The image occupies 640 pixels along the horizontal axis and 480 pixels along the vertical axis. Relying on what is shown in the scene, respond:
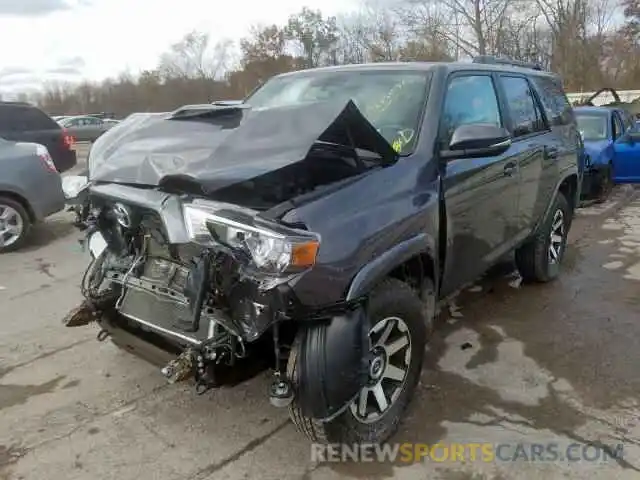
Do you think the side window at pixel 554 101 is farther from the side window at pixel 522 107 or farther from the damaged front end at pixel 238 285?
the damaged front end at pixel 238 285

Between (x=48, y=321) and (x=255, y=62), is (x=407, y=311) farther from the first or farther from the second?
(x=255, y=62)

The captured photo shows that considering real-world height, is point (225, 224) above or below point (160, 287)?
above

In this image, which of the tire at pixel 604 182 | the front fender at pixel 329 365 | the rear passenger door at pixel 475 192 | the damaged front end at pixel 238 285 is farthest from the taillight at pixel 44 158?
the tire at pixel 604 182

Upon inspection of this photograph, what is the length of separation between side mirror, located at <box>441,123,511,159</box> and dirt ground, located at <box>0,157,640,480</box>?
4.54ft

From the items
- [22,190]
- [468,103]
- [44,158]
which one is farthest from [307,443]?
[44,158]

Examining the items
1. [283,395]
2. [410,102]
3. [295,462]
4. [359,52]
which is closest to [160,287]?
[283,395]

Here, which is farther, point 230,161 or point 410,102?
point 410,102

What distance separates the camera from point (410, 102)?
356cm

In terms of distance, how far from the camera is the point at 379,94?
3705 mm

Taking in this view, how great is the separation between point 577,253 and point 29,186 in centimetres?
642

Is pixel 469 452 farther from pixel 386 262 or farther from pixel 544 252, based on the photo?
pixel 544 252

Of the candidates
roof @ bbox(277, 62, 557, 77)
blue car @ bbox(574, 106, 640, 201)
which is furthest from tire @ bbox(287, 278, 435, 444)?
blue car @ bbox(574, 106, 640, 201)

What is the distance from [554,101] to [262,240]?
157 inches

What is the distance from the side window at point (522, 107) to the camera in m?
4.49
